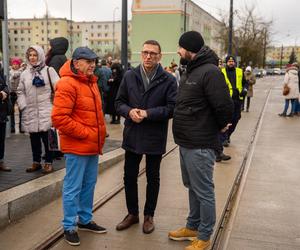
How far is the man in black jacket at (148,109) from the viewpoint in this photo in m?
4.40

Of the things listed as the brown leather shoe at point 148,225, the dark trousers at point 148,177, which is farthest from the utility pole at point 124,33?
the brown leather shoe at point 148,225

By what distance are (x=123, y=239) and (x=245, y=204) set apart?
6.21ft

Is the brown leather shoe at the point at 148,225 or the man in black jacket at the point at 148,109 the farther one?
the brown leather shoe at the point at 148,225

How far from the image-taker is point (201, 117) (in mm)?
3887

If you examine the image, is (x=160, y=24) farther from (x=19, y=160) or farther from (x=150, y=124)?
(x=150, y=124)

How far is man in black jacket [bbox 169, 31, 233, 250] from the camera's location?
3.79 metres

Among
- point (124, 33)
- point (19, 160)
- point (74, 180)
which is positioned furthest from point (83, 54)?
point (124, 33)

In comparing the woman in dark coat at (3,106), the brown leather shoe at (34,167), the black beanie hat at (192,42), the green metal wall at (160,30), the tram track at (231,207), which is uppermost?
the green metal wall at (160,30)

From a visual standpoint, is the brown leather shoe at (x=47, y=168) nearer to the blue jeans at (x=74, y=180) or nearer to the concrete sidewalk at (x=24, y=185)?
the concrete sidewalk at (x=24, y=185)

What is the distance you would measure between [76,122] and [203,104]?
1221 mm

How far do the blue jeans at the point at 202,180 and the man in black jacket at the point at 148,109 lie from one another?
479mm

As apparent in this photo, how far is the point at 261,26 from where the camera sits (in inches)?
1996

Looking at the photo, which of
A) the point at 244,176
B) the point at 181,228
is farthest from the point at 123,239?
the point at 244,176

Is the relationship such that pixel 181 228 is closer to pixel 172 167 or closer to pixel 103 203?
pixel 103 203
